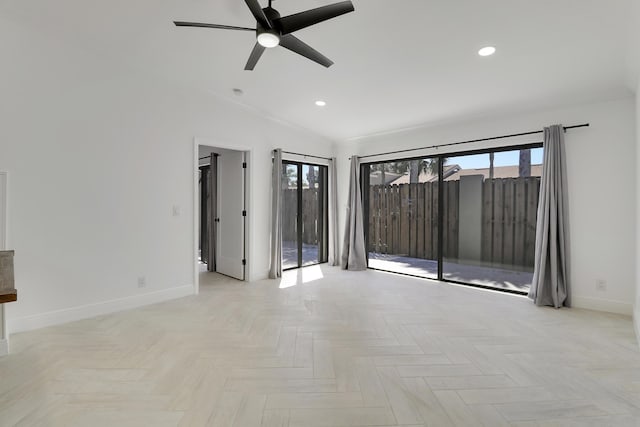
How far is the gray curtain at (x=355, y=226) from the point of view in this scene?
5.70 metres

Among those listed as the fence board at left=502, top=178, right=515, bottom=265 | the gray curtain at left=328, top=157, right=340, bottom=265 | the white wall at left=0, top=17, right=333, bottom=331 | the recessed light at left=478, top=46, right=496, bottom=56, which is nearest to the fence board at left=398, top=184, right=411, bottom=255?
the gray curtain at left=328, top=157, right=340, bottom=265

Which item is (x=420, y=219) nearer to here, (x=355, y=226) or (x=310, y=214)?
(x=355, y=226)

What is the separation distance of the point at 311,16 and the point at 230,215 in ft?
12.2

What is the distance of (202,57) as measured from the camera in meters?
3.38

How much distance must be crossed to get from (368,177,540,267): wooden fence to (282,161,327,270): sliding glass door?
0.98 metres

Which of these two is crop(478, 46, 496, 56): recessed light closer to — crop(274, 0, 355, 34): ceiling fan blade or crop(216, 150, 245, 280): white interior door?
crop(274, 0, 355, 34): ceiling fan blade

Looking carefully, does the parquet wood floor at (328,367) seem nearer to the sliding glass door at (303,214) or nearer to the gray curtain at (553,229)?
the gray curtain at (553,229)

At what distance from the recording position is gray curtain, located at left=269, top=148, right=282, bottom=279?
508 cm

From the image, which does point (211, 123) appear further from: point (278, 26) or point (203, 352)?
point (203, 352)

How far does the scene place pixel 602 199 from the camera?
3.55 metres

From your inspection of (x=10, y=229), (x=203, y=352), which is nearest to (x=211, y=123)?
(x=10, y=229)

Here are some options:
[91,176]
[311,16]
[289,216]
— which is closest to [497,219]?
[289,216]

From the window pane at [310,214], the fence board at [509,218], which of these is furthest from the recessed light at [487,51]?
the window pane at [310,214]

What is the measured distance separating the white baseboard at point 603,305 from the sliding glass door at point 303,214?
392cm
